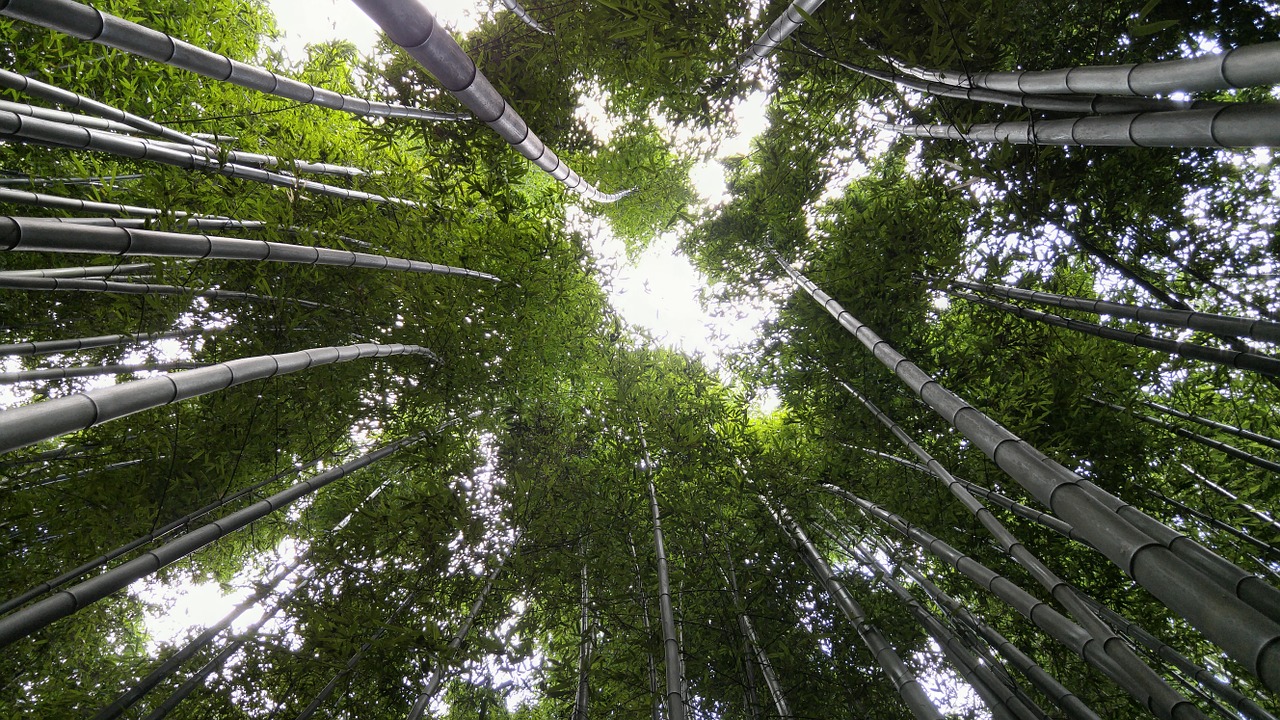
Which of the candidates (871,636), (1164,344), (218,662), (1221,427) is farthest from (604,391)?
(1221,427)

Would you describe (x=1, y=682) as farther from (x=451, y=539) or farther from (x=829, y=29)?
(x=829, y=29)

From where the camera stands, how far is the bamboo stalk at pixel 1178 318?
2.18 meters

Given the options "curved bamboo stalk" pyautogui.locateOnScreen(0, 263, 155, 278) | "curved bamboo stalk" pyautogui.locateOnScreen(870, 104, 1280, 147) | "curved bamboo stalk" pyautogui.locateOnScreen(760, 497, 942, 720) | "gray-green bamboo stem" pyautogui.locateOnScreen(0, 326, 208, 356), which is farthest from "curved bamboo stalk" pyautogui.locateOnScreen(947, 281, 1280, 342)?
"gray-green bamboo stem" pyautogui.locateOnScreen(0, 326, 208, 356)

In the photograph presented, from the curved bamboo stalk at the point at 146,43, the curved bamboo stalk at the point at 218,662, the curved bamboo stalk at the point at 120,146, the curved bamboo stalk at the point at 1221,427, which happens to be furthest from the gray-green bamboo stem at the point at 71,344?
the curved bamboo stalk at the point at 1221,427

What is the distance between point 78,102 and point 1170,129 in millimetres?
4266

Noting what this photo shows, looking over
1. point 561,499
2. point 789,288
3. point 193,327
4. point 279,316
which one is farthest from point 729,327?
point 193,327

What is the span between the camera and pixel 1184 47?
2949mm

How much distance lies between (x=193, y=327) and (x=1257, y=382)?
28.3ft

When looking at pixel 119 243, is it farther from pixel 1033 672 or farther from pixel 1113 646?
pixel 1033 672

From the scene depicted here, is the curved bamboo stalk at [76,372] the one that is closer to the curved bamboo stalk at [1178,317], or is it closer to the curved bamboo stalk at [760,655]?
the curved bamboo stalk at [760,655]

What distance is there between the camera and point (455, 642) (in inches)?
123

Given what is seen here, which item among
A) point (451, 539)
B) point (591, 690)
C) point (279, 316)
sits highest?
point (279, 316)

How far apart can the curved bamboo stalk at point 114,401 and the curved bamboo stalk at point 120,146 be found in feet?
3.66

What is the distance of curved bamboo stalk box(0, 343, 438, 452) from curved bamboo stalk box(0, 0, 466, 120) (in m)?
0.85
